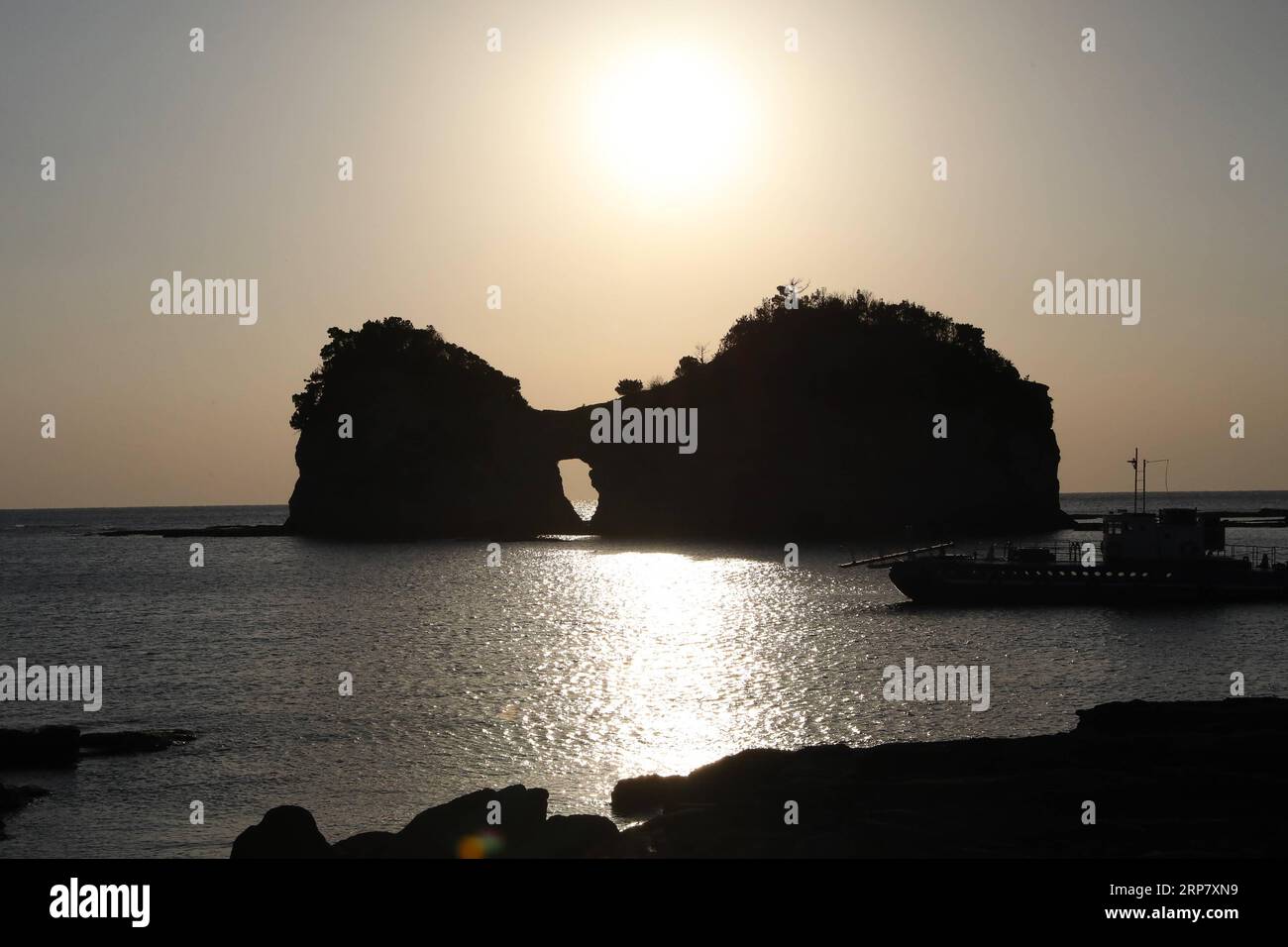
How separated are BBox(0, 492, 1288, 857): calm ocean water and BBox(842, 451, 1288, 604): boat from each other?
2348mm

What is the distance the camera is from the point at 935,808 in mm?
21062

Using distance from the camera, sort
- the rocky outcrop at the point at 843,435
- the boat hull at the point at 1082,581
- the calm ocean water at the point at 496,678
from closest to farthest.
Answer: the calm ocean water at the point at 496,678 < the boat hull at the point at 1082,581 < the rocky outcrop at the point at 843,435

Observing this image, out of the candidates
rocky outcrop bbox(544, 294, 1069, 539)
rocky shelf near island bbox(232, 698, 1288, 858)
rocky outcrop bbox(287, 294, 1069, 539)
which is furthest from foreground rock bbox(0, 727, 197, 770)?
rocky outcrop bbox(287, 294, 1069, 539)

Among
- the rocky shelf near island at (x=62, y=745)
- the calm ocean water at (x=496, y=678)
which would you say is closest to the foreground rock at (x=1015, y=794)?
the calm ocean water at (x=496, y=678)

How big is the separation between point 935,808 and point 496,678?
99.3ft

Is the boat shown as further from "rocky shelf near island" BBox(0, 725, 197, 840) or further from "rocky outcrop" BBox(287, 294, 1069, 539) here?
"rocky outcrop" BBox(287, 294, 1069, 539)

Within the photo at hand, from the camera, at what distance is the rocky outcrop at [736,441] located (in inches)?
6368

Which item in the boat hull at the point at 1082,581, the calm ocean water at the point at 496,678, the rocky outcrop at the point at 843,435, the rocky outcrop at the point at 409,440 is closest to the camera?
the calm ocean water at the point at 496,678

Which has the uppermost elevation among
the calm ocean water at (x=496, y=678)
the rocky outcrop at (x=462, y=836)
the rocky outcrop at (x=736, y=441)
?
the rocky outcrop at (x=736, y=441)

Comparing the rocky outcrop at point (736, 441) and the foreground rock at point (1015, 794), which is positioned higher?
the rocky outcrop at point (736, 441)

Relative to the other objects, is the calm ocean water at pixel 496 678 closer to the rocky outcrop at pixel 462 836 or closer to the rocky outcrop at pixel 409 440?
the rocky outcrop at pixel 462 836

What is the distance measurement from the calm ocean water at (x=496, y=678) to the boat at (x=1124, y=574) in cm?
235

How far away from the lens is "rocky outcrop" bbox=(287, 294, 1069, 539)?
162 metres
